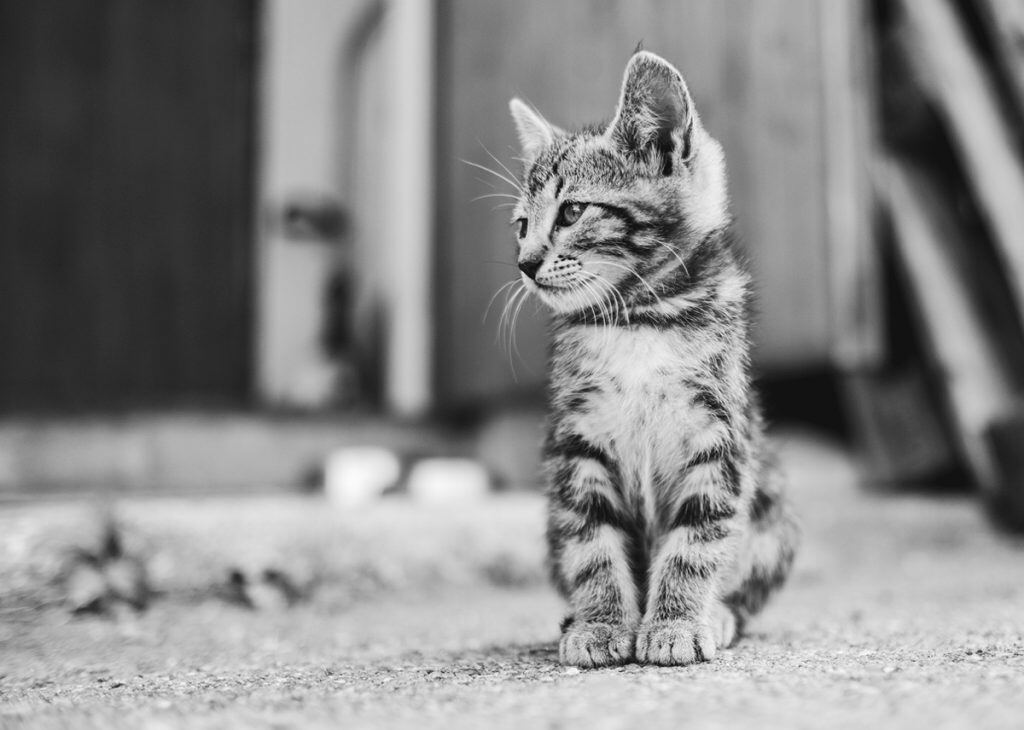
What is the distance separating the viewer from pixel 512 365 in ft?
9.61

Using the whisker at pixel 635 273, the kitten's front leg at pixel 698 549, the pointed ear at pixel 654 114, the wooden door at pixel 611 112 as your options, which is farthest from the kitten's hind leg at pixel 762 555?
the wooden door at pixel 611 112

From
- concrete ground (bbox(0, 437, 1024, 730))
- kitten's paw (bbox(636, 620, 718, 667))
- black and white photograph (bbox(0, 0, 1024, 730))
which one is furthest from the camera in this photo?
black and white photograph (bbox(0, 0, 1024, 730))

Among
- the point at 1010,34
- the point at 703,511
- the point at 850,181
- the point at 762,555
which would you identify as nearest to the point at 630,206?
the point at 703,511

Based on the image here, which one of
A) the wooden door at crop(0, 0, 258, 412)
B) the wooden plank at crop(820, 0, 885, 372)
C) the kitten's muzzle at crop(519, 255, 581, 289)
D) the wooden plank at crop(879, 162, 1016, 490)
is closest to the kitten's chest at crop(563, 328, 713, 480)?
the kitten's muzzle at crop(519, 255, 581, 289)

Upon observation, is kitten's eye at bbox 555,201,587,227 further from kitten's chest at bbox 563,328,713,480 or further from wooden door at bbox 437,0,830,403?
wooden door at bbox 437,0,830,403

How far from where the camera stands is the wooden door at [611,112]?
326 centimetres

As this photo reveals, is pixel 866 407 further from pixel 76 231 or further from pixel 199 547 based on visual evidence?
pixel 76 231

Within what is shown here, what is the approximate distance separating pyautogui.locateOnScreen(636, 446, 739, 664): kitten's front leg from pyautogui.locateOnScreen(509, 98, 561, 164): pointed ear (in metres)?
0.70

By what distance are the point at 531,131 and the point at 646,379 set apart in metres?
0.63

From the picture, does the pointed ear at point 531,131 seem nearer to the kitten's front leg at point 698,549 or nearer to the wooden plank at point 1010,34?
the kitten's front leg at point 698,549

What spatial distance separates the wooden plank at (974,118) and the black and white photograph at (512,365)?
13 millimetres

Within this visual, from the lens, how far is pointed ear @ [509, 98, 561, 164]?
193cm

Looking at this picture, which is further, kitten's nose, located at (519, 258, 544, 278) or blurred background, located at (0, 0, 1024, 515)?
blurred background, located at (0, 0, 1024, 515)

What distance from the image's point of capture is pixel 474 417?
203 inches
